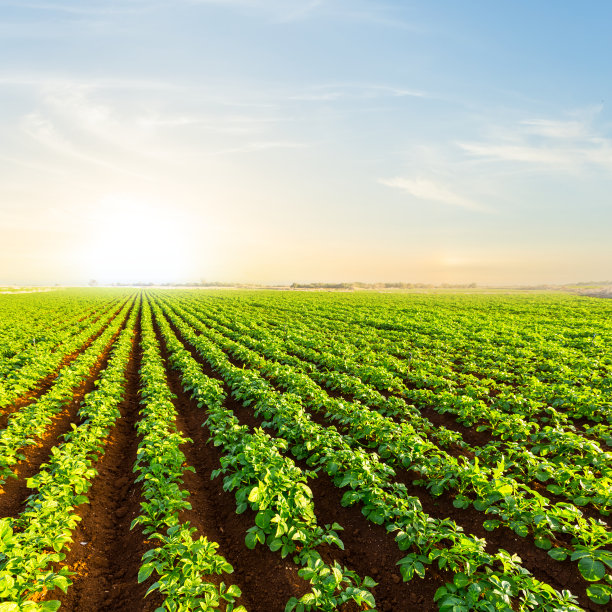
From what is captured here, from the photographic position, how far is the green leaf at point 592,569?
3.58 metres

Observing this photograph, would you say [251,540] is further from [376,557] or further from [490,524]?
[490,524]

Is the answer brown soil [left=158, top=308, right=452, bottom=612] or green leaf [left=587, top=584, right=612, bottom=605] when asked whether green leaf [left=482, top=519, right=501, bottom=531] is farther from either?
green leaf [left=587, top=584, right=612, bottom=605]

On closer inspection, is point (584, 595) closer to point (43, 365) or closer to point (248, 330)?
point (43, 365)

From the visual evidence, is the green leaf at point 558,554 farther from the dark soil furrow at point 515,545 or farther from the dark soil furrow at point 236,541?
the dark soil furrow at point 236,541

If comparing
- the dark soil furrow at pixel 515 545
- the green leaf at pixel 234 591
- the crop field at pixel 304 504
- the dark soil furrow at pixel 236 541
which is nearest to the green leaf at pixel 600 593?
the crop field at pixel 304 504

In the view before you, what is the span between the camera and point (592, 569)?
365cm

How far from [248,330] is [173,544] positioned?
1993 cm

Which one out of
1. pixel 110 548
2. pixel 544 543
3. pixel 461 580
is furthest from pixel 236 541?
pixel 544 543

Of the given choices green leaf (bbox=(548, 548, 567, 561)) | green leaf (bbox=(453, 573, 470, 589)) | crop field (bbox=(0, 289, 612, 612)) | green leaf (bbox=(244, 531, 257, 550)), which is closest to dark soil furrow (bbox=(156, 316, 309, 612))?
crop field (bbox=(0, 289, 612, 612))

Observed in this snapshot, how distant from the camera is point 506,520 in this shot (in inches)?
201

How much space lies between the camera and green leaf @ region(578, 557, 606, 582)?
3584mm

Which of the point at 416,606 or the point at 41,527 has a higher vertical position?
the point at 41,527

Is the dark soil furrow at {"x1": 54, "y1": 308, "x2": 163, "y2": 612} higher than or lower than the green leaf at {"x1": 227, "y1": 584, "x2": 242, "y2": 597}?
lower

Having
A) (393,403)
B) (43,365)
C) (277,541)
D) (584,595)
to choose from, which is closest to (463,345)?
(393,403)
